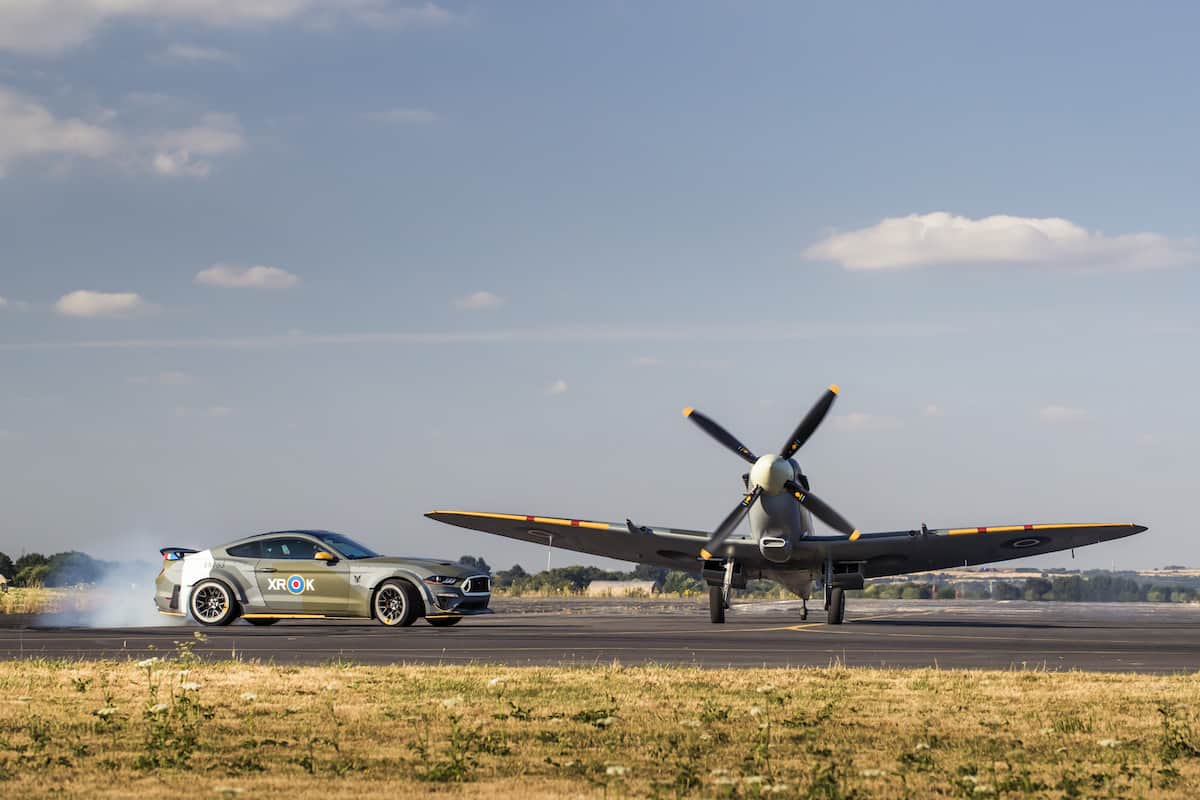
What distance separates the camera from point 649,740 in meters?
9.84

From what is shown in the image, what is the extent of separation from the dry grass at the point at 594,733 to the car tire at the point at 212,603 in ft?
37.1

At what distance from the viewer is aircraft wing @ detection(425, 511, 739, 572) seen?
Answer: 33.4 meters

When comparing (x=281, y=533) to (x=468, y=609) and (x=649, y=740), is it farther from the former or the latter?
(x=649, y=740)

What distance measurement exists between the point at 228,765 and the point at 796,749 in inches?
143

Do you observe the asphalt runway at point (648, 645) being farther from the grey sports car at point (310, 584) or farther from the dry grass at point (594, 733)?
the dry grass at point (594, 733)

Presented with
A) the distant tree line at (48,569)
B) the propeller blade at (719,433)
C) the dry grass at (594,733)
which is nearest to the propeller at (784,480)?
the propeller blade at (719,433)

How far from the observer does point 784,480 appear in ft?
102

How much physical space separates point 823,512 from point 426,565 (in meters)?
10.5

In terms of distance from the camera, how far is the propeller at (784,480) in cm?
3120

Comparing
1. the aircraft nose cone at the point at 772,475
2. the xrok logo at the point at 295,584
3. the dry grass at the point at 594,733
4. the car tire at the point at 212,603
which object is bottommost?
the dry grass at the point at 594,733

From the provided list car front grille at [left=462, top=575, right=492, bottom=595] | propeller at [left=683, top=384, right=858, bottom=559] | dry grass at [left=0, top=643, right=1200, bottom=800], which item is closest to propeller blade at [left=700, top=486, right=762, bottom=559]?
propeller at [left=683, top=384, right=858, bottom=559]

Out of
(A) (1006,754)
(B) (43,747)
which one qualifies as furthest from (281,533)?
(A) (1006,754)

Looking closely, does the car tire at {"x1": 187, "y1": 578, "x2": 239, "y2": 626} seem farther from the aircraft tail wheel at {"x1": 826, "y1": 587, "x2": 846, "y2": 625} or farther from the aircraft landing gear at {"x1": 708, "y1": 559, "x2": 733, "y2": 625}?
the aircraft tail wheel at {"x1": 826, "y1": 587, "x2": 846, "y2": 625}

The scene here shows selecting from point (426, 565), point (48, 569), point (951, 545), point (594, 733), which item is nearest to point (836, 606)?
point (951, 545)
